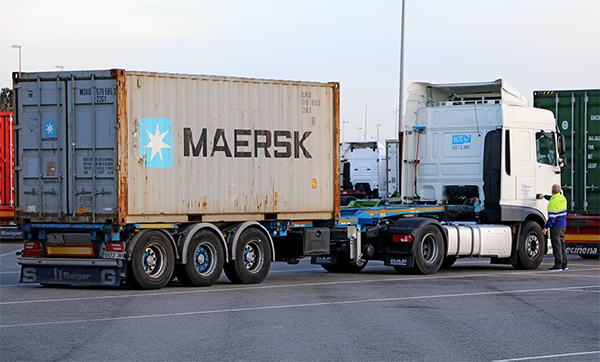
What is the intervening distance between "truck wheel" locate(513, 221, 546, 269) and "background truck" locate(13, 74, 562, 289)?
4 centimetres

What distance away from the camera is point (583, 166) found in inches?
835

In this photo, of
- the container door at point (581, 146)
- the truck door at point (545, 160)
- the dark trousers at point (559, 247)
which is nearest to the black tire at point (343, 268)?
the dark trousers at point (559, 247)

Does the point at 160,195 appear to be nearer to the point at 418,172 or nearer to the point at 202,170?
the point at 202,170

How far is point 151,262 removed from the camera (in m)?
14.1

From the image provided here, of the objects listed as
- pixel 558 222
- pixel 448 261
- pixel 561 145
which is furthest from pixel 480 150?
pixel 448 261

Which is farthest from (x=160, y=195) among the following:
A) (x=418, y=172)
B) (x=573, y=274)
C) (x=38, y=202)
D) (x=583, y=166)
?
(x=583, y=166)

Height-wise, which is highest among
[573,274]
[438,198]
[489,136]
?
[489,136]

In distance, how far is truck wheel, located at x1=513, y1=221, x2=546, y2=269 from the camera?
728 inches

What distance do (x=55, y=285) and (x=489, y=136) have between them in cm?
883

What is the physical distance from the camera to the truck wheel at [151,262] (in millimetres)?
13727

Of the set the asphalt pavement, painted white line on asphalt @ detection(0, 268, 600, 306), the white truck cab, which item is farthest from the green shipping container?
the asphalt pavement

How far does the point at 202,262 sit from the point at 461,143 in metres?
6.42

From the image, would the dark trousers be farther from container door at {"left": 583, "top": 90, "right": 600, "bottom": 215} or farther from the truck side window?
container door at {"left": 583, "top": 90, "right": 600, "bottom": 215}

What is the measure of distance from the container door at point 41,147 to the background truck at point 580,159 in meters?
11.9
